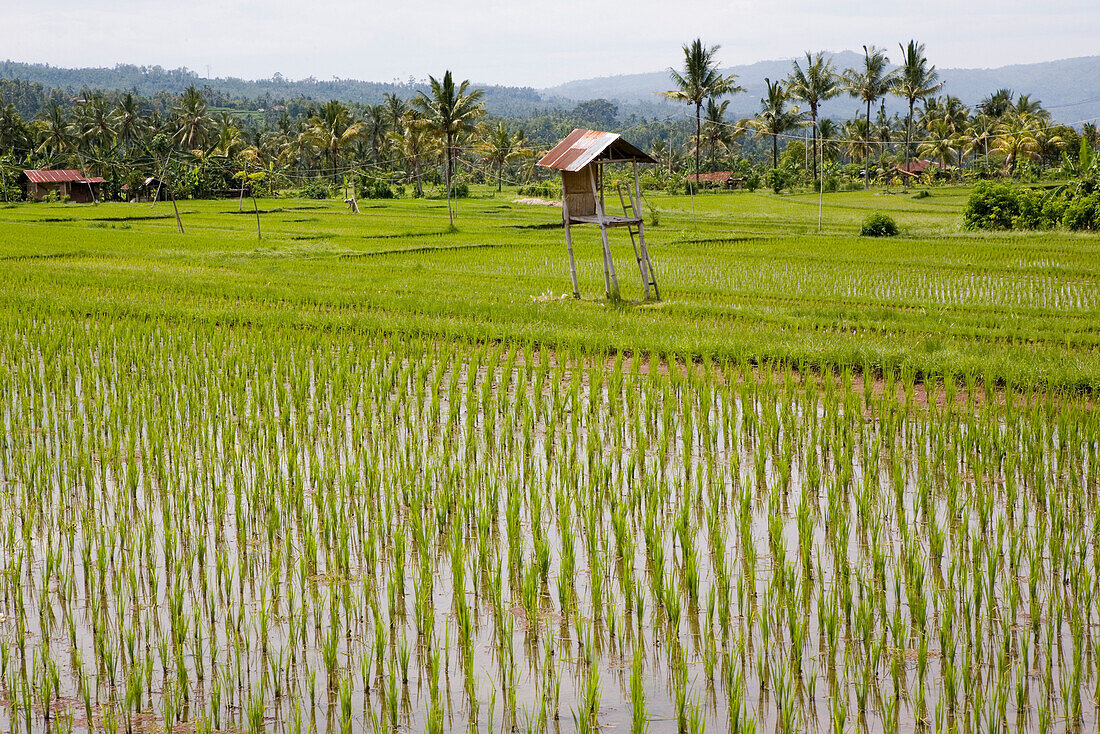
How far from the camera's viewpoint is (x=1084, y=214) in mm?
21609

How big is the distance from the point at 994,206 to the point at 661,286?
A: 42.1 ft

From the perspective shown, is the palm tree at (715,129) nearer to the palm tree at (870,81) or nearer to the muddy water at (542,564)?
the palm tree at (870,81)

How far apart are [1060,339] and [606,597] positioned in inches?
273

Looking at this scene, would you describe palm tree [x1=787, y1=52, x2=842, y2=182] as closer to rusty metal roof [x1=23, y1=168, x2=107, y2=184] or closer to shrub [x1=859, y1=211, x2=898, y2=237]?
shrub [x1=859, y1=211, x2=898, y2=237]

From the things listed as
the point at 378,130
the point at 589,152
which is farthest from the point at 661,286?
the point at 378,130

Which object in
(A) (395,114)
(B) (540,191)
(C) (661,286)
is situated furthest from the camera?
(A) (395,114)

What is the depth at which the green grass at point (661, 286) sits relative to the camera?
9070 mm

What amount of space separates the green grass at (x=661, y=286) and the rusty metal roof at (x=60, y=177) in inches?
827

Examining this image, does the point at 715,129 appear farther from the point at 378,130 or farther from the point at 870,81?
the point at 378,130

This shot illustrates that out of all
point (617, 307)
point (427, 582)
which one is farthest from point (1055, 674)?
point (617, 307)

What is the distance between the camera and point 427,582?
3865mm

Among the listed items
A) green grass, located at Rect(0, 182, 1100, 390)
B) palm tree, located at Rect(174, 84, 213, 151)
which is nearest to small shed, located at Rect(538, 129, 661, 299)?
green grass, located at Rect(0, 182, 1100, 390)

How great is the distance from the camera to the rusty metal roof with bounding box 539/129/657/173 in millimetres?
12148

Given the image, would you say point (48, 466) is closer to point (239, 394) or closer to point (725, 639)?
point (239, 394)
